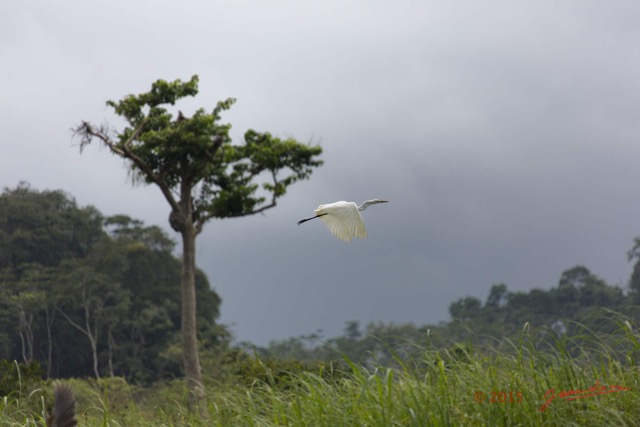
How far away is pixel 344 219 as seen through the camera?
741 centimetres

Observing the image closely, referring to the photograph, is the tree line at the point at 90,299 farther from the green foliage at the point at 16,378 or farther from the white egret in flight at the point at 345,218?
the white egret in flight at the point at 345,218

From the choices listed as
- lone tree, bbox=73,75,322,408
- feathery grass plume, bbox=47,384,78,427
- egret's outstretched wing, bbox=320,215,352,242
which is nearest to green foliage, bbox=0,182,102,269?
lone tree, bbox=73,75,322,408

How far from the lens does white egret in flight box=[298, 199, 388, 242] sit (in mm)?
7344

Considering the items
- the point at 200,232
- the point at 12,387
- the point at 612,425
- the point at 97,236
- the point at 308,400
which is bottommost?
the point at 612,425

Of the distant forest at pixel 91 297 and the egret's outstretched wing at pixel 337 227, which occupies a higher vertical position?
the distant forest at pixel 91 297

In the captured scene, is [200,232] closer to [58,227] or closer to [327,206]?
[327,206]

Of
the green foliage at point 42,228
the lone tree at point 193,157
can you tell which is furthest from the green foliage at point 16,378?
the green foliage at point 42,228

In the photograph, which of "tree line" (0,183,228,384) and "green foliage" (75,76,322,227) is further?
"tree line" (0,183,228,384)

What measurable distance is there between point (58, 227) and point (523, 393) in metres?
41.2

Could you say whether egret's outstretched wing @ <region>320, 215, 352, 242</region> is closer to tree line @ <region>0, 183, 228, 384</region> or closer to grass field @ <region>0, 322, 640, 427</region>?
grass field @ <region>0, 322, 640, 427</region>

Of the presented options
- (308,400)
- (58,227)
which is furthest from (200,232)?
(58,227)

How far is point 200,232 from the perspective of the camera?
69.7 feet

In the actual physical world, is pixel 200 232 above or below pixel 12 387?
above

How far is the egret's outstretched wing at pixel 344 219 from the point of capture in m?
7.34
